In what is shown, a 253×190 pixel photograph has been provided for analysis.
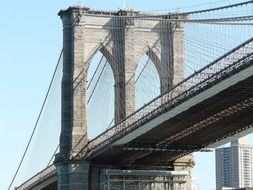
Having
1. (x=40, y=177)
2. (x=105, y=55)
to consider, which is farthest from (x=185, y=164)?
(x=40, y=177)

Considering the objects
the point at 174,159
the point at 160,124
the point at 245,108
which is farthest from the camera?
the point at 174,159

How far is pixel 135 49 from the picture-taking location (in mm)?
65125

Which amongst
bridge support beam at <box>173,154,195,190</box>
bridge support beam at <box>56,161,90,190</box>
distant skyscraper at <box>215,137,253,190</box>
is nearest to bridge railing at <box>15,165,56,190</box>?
bridge support beam at <box>56,161,90,190</box>

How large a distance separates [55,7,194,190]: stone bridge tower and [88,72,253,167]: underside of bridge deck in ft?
5.86

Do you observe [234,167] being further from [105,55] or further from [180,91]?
[180,91]

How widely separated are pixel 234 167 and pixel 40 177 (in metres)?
117

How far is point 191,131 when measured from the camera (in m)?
55.7

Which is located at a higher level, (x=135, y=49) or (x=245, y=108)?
(x=135, y=49)

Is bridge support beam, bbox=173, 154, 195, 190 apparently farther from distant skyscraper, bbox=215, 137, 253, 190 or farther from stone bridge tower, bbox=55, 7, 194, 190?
distant skyscraper, bbox=215, 137, 253, 190

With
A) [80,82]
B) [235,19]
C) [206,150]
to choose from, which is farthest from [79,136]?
[235,19]

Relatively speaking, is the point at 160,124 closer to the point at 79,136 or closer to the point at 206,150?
the point at 206,150

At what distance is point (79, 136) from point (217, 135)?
10003 mm

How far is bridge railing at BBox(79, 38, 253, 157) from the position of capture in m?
43.6

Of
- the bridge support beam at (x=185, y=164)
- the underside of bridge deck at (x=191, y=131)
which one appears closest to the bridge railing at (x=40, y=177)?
the underside of bridge deck at (x=191, y=131)
